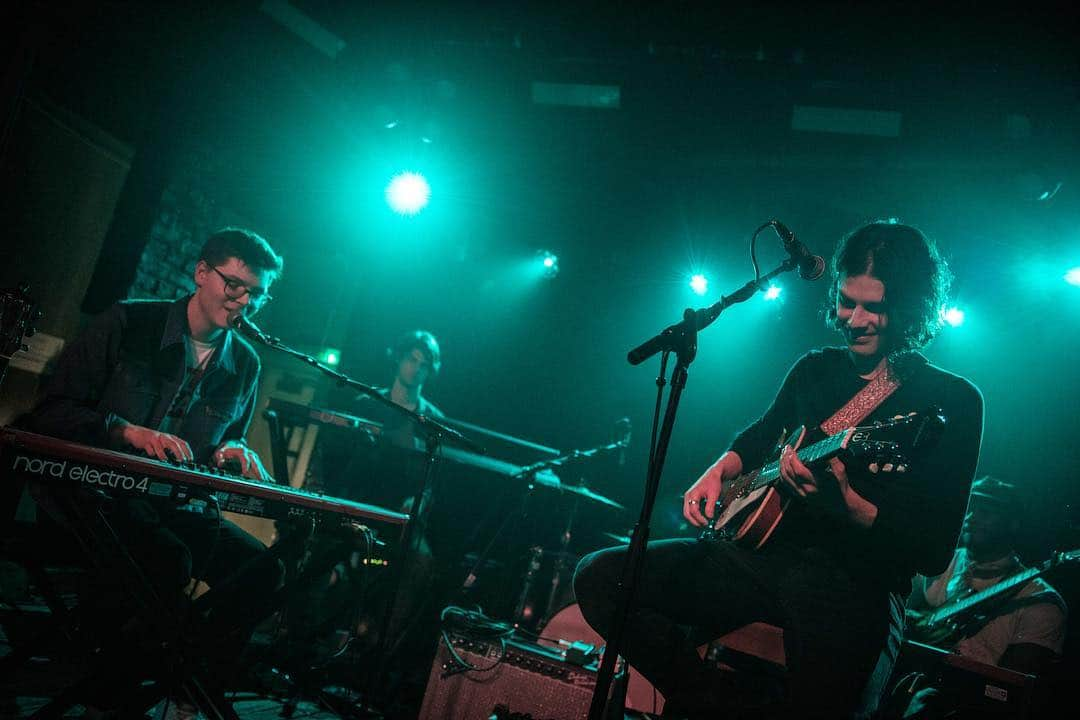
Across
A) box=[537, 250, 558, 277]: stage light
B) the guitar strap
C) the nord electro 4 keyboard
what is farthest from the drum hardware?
box=[537, 250, 558, 277]: stage light

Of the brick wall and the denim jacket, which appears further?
the brick wall

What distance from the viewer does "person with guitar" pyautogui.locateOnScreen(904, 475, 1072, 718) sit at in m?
4.79

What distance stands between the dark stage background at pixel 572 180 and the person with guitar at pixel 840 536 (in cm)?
279

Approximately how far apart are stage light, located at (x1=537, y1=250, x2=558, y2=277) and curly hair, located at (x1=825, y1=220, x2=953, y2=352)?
6.01 meters

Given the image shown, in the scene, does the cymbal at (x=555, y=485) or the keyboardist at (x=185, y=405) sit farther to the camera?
→ the cymbal at (x=555, y=485)

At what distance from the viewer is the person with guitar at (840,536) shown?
7.12ft

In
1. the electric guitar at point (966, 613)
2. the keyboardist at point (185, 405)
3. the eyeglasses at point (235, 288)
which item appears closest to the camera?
the keyboardist at point (185, 405)

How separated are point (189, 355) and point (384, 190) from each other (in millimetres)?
3889

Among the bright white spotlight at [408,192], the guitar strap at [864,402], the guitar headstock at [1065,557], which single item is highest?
the bright white spotlight at [408,192]

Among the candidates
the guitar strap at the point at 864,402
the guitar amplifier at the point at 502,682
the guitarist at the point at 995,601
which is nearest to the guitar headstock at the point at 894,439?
the guitar strap at the point at 864,402

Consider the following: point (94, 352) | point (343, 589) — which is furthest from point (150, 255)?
point (343, 589)

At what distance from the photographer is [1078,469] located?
631 centimetres

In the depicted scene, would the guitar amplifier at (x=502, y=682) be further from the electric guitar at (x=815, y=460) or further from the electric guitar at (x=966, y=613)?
the electric guitar at (x=966, y=613)

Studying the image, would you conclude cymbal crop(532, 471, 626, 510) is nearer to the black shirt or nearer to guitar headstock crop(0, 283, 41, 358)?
the black shirt
